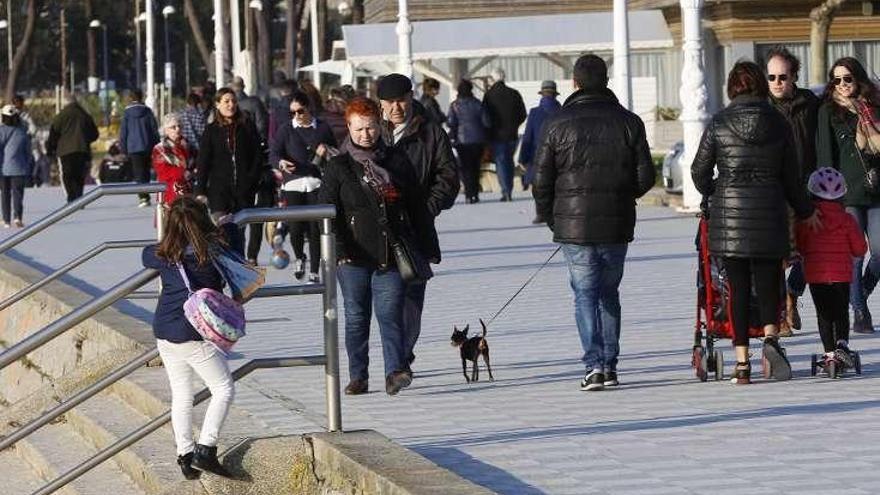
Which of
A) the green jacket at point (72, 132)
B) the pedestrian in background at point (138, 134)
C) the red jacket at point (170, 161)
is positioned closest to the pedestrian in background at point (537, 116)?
the pedestrian in background at point (138, 134)

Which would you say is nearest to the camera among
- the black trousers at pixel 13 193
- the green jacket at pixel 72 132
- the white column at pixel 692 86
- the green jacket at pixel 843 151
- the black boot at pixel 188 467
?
the black boot at pixel 188 467

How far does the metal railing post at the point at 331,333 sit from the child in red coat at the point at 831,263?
122 inches

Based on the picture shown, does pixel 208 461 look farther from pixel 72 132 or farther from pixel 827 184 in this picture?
pixel 72 132

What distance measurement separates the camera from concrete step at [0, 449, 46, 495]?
38.8ft

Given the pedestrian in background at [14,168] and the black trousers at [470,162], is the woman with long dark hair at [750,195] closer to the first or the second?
the pedestrian in background at [14,168]

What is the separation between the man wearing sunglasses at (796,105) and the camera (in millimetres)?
11680

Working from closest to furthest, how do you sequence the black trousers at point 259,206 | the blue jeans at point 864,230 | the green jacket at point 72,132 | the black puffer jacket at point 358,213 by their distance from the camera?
the black puffer jacket at point 358,213 < the blue jeans at point 864,230 < the black trousers at point 259,206 < the green jacket at point 72,132

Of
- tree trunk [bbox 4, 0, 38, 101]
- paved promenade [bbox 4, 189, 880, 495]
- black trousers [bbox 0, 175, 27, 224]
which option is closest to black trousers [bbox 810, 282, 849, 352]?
paved promenade [bbox 4, 189, 880, 495]

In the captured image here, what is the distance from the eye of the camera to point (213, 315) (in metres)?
8.81

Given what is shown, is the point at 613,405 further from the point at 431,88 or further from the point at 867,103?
the point at 431,88

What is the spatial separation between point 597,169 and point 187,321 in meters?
2.63

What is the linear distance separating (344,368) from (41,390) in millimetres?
3563

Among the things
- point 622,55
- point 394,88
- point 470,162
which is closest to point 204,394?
point 394,88

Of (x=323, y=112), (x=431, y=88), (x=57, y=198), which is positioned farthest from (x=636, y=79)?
(x=323, y=112)
